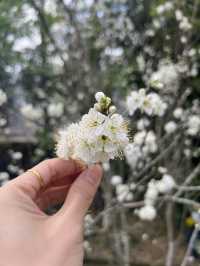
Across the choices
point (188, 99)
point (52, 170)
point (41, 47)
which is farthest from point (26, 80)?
point (52, 170)

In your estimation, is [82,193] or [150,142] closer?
[82,193]

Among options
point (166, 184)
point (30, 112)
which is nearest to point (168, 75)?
point (166, 184)

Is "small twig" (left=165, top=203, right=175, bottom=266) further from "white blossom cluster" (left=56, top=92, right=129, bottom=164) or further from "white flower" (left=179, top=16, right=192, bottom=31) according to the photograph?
"white blossom cluster" (left=56, top=92, right=129, bottom=164)

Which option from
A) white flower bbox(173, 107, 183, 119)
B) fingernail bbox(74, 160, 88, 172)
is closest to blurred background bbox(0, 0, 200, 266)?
white flower bbox(173, 107, 183, 119)

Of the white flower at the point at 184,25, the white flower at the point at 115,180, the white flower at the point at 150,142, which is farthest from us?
the white flower at the point at 115,180

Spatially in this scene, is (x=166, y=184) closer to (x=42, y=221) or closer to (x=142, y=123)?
(x=142, y=123)

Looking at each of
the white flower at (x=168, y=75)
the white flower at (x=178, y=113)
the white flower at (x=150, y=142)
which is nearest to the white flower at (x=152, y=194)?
the white flower at (x=150, y=142)

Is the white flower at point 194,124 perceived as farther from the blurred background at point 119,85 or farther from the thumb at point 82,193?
the thumb at point 82,193
